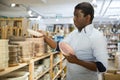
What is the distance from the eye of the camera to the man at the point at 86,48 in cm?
176

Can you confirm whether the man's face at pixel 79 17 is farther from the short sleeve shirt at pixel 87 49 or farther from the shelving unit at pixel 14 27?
the shelving unit at pixel 14 27

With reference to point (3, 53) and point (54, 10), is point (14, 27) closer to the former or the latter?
point (3, 53)

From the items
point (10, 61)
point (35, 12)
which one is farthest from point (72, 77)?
point (35, 12)

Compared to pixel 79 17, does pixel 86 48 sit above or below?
below

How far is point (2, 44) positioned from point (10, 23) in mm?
1843

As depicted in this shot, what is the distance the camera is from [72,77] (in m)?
1.98

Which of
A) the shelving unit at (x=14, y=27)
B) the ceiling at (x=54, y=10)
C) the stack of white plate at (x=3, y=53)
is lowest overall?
the stack of white plate at (x=3, y=53)

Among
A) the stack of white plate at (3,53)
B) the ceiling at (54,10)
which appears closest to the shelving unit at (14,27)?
the stack of white plate at (3,53)

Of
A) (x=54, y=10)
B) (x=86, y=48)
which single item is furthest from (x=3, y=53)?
(x=54, y=10)

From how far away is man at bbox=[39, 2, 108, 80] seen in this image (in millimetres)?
1756

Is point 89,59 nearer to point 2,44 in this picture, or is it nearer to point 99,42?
point 99,42

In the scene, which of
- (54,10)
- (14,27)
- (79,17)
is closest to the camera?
(79,17)

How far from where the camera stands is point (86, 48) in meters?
1.87

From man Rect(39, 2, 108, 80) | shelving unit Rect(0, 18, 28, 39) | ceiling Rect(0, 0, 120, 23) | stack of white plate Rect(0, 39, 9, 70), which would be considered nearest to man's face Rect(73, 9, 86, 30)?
man Rect(39, 2, 108, 80)
